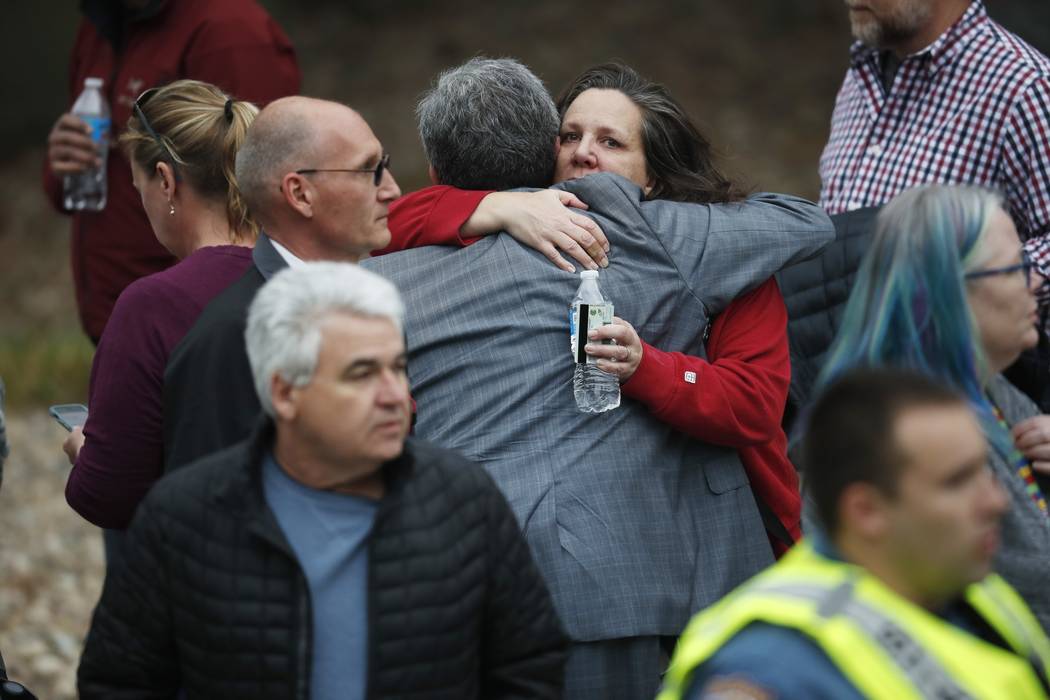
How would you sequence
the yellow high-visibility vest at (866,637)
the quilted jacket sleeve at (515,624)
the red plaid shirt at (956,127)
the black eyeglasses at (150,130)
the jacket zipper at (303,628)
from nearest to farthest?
the yellow high-visibility vest at (866,637) → the jacket zipper at (303,628) → the quilted jacket sleeve at (515,624) → the black eyeglasses at (150,130) → the red plaid shirt at (956,127)

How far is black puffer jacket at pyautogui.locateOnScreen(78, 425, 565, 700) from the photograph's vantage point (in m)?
2.50

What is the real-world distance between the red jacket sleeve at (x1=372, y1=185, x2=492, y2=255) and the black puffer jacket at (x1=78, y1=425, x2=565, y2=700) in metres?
0.71

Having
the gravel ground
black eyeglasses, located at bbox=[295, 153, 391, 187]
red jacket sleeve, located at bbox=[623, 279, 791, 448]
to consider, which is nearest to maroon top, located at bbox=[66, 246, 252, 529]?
black eyeglasses, located at bbox=[295, 153, 391, 187]

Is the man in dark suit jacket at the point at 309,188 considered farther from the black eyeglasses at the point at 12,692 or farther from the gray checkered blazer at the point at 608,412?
the black eyeglasses at the point at 12,692

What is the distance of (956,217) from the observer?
8.70 ft

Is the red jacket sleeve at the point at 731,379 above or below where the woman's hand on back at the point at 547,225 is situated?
below

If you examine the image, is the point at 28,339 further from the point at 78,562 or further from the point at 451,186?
the point at 451,186

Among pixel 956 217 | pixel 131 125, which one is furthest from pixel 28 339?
pixel 956 217

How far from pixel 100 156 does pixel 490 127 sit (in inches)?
83.2

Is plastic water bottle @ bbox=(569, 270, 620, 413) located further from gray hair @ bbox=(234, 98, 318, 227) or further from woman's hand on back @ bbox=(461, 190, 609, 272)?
gray hair @ bbox=(234, 98, 318, 227)

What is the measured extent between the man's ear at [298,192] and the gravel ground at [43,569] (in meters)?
2.80

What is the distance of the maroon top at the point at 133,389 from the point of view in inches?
120

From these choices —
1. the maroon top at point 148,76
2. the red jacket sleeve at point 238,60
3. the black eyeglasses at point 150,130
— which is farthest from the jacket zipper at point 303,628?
the red jacket sleeve at point 238,60

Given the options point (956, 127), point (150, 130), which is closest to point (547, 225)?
point (150, 130)
